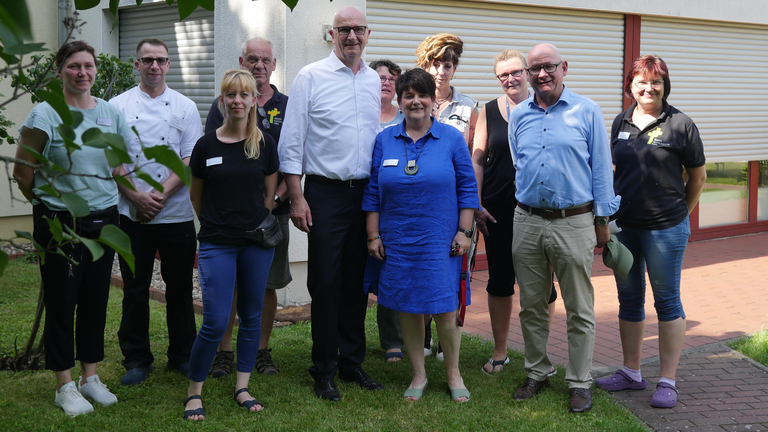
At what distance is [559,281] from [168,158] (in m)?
3.66

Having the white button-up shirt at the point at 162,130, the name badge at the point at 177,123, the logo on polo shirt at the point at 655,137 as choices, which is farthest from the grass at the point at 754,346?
the name badge at the point at 177,123

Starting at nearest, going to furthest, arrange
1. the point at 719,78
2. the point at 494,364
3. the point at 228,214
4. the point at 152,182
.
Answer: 1. the point at 152,182
2. the point at 228,214
3. the point at 494,364
4. the point at 719,78

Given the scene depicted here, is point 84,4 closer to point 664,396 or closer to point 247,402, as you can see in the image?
point 247,402

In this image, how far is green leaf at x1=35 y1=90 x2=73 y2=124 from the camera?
1.16m

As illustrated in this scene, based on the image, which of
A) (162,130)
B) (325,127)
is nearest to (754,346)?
(325,127)

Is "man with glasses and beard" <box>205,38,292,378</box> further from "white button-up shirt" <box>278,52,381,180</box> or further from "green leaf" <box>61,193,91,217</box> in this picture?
"green leaf" <box>61,193,91,217</box>

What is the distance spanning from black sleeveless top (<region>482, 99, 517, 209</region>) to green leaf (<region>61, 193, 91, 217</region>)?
382cm

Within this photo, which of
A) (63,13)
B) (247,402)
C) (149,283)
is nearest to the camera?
(247,402)

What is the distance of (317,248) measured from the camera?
4.43 metres

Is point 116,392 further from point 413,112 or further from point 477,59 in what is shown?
point 477,59

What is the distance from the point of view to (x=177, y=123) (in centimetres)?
466

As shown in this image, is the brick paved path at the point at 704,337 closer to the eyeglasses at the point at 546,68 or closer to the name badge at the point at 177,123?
the eyeglasses at the point at 546,68

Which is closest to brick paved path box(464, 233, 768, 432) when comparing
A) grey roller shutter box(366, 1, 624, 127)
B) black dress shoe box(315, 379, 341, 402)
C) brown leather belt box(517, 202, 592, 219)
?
brown leather belt box(517, 202, 592, 219)

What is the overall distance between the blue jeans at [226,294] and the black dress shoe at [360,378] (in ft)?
2.55
